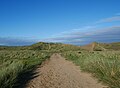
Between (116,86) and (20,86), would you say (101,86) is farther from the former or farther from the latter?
(20,86)

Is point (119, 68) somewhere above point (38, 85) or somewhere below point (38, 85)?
above

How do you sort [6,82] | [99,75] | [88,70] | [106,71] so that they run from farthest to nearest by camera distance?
[88,70] → [99,75] → [106,71] → [6,82]

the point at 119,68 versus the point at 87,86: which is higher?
the point at 119,68

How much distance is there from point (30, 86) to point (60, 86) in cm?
159

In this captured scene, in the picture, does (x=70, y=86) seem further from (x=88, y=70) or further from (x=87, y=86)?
(x=88, y=70)

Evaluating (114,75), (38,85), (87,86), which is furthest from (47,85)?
(114,75)

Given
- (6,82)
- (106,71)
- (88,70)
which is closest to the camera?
(6,82)

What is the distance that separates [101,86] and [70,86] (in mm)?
1546

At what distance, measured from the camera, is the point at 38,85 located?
36.5 ft

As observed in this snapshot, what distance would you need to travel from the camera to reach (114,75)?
383 inches

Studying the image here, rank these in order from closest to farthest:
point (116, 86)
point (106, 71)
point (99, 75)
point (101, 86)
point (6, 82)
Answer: point (116, 86)
point (6, 82)
point (101, 86)
point (106, 71)
point (99, 75)

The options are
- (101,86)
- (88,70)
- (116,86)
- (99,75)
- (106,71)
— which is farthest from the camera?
(88,70)

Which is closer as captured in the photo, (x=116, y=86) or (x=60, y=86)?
(x=116, y=86)

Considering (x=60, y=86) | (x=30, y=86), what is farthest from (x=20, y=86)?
(x=60, y=86)
